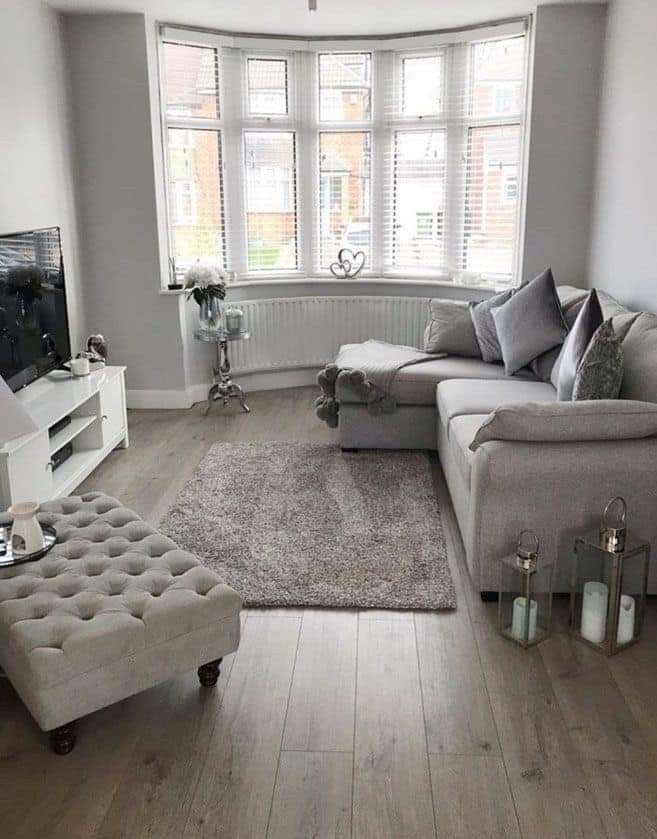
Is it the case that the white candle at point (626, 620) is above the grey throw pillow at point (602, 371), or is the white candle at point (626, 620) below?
below

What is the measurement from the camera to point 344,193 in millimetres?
6195

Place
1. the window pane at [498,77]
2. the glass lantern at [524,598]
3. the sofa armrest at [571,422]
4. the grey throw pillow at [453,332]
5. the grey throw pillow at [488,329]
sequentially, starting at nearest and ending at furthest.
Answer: the glass lantern at [524,598]
the sofa armrest at [571,422]
the grey throw pillow at [488,329]
the grey throw pillow at [453,332]
the window pane at [498,77]

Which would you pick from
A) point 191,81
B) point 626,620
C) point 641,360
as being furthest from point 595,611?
point 191,81

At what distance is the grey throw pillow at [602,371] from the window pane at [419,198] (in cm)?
299

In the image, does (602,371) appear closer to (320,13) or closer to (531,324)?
(531,324)

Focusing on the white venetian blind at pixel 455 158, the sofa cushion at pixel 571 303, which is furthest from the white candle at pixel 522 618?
the white venetian blind at pixel 455 158

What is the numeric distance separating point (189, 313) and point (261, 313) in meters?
0.59

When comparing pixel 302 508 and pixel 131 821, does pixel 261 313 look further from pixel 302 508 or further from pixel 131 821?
pixel 131 821

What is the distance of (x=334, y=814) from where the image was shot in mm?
1994

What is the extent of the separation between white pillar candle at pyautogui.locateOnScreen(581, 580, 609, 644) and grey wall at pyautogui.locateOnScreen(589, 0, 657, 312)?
1857 mm

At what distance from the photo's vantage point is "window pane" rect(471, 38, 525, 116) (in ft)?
17.9

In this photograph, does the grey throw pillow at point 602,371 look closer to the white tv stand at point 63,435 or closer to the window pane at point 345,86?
the white tv stand at point 63,435

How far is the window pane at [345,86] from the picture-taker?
5.98 meters

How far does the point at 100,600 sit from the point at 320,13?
4317 millimetres
